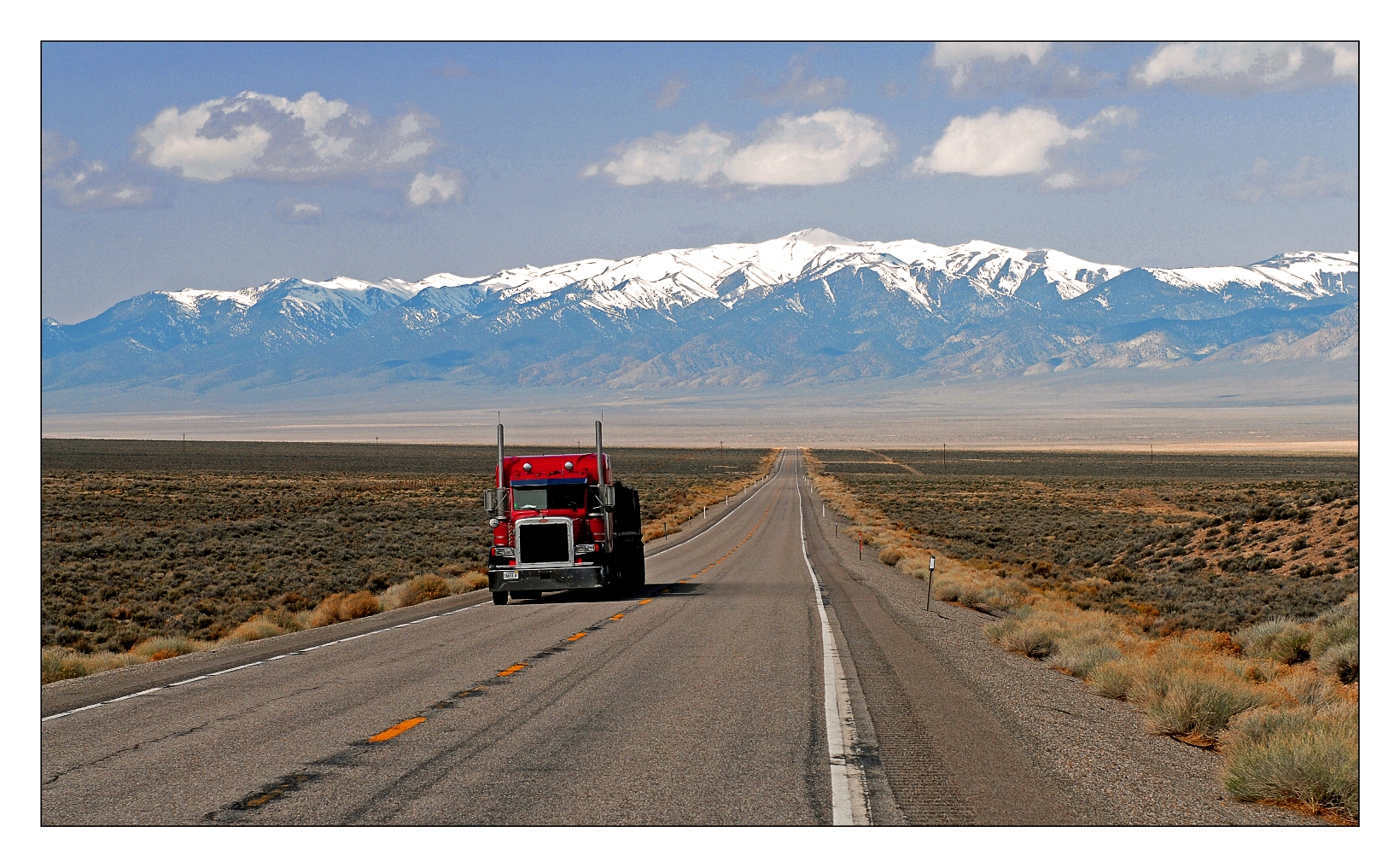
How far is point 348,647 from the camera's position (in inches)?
698

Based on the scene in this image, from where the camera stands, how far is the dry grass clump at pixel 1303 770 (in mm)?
8273

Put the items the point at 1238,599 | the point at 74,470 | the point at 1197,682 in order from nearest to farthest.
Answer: the point at 1197,682 < the point at 1238,599 < the point at 74,470

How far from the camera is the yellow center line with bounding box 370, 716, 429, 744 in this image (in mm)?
10366

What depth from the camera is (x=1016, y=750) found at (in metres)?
10.2

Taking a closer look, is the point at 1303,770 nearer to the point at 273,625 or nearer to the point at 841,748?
the point at 841,748

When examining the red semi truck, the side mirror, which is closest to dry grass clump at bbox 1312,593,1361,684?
the red semi truck

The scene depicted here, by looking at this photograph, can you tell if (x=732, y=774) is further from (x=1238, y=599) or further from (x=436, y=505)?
(x=436, y=505)

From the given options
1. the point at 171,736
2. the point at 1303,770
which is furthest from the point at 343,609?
the point at 1303,770

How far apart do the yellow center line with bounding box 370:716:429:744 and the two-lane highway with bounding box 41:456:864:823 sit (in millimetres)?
24

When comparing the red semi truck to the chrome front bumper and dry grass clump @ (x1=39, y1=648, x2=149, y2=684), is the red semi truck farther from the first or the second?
dry grass clump @ (x1=39, y1=648, x2=149, y2=684)

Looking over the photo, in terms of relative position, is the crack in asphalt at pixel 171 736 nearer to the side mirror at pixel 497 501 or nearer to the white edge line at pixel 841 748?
the white edge line at pixel 841 748
